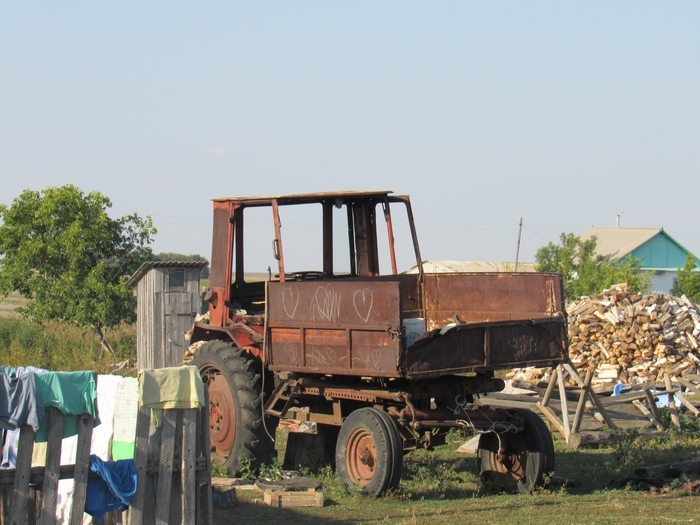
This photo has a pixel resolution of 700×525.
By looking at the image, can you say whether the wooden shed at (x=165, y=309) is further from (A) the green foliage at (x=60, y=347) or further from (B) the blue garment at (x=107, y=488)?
(B) the blue garment at (x=107, y=488)

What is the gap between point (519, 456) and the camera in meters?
10.8

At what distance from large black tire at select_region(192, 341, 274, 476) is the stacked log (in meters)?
13.1

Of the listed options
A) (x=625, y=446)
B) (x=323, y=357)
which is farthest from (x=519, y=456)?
(x=625, y=446)

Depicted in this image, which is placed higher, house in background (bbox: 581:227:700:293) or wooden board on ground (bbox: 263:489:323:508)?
house in background (bbox: 581:227:700:293)

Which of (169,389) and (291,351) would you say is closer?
(169,389)

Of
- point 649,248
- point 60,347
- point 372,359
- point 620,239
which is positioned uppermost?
point 620,239

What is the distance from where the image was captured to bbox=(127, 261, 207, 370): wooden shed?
1945 centimetres

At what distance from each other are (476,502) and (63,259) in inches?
704

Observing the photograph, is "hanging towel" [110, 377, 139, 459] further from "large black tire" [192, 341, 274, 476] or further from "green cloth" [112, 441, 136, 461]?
"large black tire" [192, 341, 274, 476]

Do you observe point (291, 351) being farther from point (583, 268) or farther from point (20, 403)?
point (583, 268)

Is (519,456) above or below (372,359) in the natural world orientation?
below

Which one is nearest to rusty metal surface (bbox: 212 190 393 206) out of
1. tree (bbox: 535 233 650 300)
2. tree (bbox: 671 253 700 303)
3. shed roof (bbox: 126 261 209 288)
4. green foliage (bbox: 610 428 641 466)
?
green foliage (bbox: 610 428 641 466)

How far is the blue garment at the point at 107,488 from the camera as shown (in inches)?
274

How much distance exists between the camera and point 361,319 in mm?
9781
